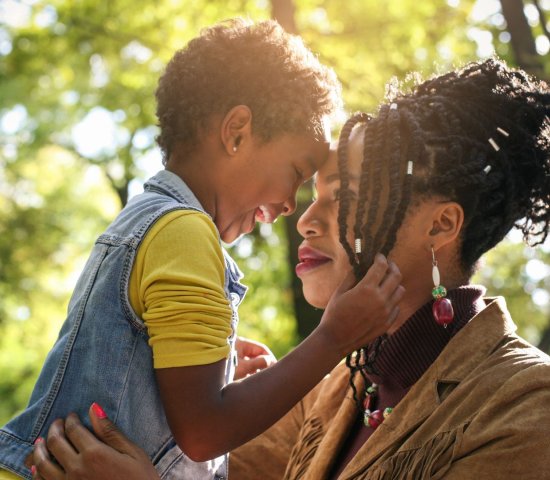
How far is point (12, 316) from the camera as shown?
1697 cm

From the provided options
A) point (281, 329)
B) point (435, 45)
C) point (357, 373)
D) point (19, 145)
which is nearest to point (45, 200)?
point (19, 145)

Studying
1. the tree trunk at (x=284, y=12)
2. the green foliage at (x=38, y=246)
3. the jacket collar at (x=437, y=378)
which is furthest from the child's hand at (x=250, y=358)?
the green foliage at (x=38, y=246)

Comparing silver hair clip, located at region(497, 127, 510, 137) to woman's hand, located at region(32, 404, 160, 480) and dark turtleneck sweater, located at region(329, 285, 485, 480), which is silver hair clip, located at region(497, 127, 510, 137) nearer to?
dark turtleneck sweater, located at region(329, 285, 485, 480)

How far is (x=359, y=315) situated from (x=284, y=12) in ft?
15.2

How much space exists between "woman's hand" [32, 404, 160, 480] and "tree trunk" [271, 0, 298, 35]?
15.7 feet

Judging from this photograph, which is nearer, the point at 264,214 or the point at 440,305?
the point at 440,305

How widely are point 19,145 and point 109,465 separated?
14824mm

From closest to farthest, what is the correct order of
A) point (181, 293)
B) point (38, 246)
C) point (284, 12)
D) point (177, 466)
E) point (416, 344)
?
1. point (181, 293)
2. point (177, 466)
3. point (416, 344)
4. point (284, 12)
5. point (38, 246)

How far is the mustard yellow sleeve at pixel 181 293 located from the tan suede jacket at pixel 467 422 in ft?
2.15

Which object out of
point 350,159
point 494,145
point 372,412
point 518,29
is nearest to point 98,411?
point 372,412

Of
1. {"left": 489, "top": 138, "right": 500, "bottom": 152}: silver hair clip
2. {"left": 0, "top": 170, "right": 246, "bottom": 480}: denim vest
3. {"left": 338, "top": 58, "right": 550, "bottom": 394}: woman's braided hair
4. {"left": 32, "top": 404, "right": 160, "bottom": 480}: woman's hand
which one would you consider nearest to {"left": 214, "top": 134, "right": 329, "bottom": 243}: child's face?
{"left": 338, "top": 58, "right": 550, "bottom": 394}: woman's braided hair

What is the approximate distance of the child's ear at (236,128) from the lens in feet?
9.52

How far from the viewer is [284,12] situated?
658 centimetres

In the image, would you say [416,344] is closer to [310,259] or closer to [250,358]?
[310,259]
